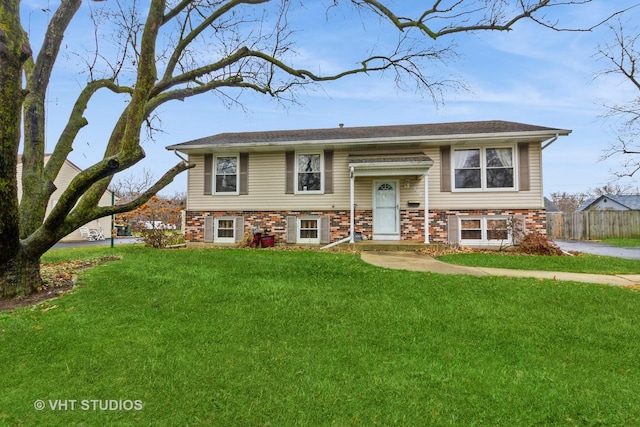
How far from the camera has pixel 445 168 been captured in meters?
10.7

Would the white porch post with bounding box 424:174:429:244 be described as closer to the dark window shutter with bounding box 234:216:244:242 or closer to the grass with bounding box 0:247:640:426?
the grass with bounding box 0:247:640:426

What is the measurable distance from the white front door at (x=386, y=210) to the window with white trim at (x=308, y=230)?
1918 millimetres

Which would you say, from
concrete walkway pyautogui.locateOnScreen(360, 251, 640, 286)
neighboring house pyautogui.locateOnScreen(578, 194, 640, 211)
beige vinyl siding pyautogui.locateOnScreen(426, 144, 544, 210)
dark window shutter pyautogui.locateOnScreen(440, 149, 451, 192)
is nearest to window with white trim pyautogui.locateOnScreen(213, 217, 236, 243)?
concrete walkway pyautogui.locateOnScreen(360, 251, 640, 286)

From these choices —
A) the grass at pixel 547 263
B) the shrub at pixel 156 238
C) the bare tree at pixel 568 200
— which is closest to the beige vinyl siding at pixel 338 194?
the shrub at pixel 156 238

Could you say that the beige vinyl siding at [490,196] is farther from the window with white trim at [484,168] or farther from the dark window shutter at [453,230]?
the dark window shutter at [453,230]

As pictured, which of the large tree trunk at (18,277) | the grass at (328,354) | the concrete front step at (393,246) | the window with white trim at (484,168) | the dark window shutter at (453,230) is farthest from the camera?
the dark window shutter at (453,230)

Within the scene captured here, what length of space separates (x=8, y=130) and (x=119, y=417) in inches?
152

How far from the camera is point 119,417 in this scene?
83.5 inches

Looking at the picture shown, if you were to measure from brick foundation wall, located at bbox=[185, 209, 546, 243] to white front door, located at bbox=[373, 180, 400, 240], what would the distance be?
0.55 ft

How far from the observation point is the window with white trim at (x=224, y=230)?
11.7 meters

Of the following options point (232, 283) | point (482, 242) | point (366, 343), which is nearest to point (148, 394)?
point (366, 343)

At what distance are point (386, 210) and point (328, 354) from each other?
27.2 feet

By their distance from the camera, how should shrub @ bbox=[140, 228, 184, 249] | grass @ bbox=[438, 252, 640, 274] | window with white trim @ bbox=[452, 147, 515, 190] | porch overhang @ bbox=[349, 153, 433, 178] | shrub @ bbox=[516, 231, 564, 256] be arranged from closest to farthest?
grass @ bbox=[438, 252, 640, 274]
shrub @ bbox=[516, 231, 564, 256]
porch overhang @ bbox=[349, 153, 433, 178]
window with white trim @ bbox=[452, 147, 515, 190]
shrub @ bbox=[140, 228, 184, 249]

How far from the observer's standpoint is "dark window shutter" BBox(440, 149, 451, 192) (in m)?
10.6
